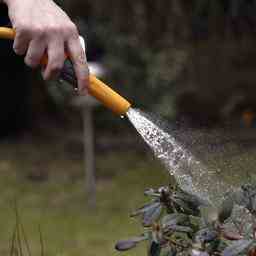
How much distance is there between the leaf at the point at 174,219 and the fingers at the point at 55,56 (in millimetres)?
363

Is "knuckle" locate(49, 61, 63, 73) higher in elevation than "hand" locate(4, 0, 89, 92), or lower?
lower

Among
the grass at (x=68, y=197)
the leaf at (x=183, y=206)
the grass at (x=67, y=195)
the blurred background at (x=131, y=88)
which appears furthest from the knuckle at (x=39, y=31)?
the blurred background at (x=131, y=88)

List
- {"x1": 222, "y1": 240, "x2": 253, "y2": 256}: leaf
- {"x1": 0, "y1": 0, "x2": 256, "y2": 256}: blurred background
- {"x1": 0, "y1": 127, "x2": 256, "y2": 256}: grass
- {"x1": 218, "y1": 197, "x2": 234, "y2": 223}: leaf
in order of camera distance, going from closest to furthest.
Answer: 1. {"x1": 222, "y1": 240, "x2": 253, "y2": 256}: leaf
2. {"x1": 218, "y1": 197, "x2": 234, "y2": 223}: leaf
3. {"x1": 0, "y1": 127, "x2": 256, "y2": 256}: grass
4. {"x1": 0, "y1": 0, "x2": 256, "y2": 256}: blurred background

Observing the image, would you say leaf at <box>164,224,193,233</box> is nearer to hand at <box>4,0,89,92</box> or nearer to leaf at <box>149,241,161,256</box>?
leaf at <box>149,241,161,256</box>

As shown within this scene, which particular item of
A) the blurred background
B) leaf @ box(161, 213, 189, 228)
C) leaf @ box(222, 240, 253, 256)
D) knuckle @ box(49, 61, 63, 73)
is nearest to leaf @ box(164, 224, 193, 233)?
leaf @ box(161, 213, 189, 228)

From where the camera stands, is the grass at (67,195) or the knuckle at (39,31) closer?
Answer: the knuckle at (39,31)

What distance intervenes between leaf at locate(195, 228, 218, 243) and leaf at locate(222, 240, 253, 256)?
0.06 m

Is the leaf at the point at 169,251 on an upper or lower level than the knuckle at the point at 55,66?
lower

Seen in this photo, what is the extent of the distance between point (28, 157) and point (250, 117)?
2505 mm

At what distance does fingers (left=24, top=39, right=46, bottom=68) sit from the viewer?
181 cm

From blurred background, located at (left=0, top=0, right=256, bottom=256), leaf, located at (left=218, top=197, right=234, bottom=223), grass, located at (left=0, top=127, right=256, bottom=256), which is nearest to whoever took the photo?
leaf, located at (left=218, top=197, right=234, bottom=223)

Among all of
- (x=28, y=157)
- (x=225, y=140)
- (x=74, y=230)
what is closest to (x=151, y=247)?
(x=225, y=140)

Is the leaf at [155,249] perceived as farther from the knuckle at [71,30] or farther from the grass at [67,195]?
the grass at [67,195]

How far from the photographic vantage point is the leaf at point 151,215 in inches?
75.5
